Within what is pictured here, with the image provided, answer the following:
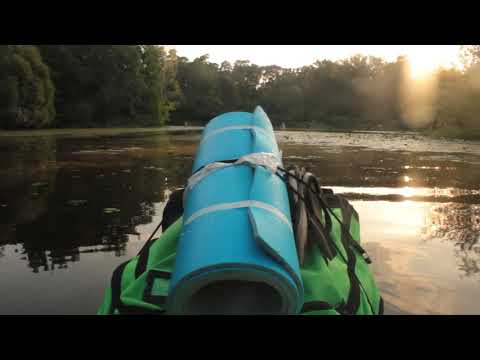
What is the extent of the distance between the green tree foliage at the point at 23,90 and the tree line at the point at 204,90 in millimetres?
67

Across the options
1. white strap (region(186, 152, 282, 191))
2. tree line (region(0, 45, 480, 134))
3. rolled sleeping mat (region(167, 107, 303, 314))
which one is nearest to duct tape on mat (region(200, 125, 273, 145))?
white strap (region(186, 152, 282, 191))

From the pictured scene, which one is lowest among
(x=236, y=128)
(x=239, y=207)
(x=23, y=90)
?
(x=239, y=207)

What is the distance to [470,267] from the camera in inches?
137

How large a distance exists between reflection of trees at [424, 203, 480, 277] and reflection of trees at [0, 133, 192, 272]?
9.42 feet

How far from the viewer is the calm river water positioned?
293cm

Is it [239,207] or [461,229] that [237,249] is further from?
[461,229]

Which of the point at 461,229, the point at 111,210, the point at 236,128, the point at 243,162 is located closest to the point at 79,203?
the point at 111,210

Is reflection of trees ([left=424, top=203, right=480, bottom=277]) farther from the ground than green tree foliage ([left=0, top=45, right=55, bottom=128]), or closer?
closer

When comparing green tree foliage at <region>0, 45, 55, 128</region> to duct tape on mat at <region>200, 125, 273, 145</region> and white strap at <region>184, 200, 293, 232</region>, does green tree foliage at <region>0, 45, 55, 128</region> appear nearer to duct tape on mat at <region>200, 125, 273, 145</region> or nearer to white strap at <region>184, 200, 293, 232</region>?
duct tape on mat at <region>200, 125, 273, 145</region>

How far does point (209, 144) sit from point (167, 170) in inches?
238

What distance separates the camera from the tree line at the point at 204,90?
93.2 ft

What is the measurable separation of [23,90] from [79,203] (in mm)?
27902

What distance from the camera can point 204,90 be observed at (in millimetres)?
67875

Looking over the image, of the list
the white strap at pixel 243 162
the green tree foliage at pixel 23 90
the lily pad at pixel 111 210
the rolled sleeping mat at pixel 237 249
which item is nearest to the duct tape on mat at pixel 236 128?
the white strap at pixel 243 162
